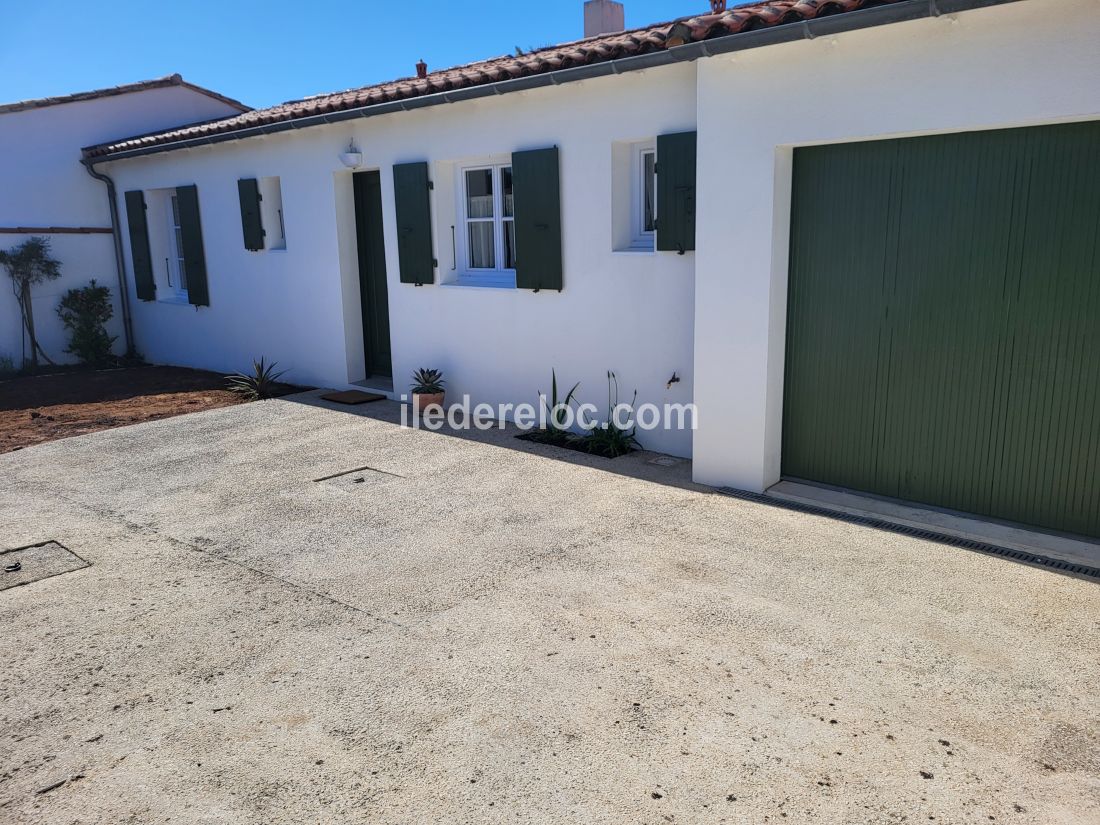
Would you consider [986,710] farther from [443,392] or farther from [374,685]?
[443,392]

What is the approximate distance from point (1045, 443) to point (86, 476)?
23.6 ft

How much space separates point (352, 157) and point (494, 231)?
6.49 ft

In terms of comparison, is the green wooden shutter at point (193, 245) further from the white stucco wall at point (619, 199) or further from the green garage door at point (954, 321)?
the green garage door at point (954, 321)

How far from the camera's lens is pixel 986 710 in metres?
3.18

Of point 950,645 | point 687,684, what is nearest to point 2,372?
point 687,684

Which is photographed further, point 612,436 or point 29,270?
point 29,270

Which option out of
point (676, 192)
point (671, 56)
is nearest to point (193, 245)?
point (676, 192)

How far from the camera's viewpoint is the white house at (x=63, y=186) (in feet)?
39.0

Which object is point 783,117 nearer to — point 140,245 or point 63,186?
point 140,245

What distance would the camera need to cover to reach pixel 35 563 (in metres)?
4.92

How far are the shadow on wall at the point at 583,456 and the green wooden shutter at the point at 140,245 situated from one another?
580cm

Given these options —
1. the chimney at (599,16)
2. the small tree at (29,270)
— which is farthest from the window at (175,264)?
the chimney at (599,16)

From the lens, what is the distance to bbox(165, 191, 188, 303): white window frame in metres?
12.6

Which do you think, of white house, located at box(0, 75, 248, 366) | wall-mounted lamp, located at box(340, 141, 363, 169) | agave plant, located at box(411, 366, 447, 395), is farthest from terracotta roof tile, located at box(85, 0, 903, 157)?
white house, located at box(0, 75, 248, 366)
